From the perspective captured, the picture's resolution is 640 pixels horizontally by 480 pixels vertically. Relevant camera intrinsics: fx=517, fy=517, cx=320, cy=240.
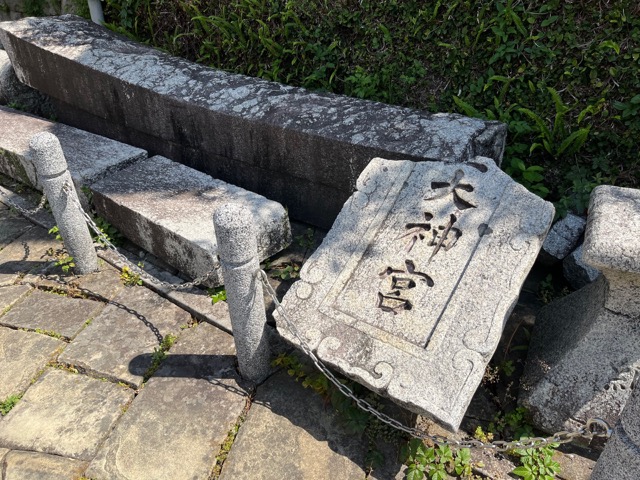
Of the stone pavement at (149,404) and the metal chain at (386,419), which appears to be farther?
the stone pavement at (149,404)

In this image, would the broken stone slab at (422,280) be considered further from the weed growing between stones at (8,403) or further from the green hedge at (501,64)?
the weed growing between stones at (8,403)

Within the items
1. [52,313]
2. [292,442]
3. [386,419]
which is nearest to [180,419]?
[292,442]

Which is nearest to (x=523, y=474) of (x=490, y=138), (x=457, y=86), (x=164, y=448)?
(x=164, y=448)

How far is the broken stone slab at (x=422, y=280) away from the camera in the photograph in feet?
8.22

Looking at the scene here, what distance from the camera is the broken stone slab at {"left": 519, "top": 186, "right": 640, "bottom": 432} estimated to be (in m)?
2.36

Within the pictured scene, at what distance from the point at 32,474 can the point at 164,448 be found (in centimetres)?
65

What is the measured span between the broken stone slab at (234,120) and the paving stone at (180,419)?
156 cm

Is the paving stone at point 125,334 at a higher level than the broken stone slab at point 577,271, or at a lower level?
lower

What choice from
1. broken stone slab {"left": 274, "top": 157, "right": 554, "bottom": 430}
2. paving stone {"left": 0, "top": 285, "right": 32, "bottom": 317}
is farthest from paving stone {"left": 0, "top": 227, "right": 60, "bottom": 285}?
broken stone slab {"left": 274, "top": 157, "right": 554, "bottom": 430}

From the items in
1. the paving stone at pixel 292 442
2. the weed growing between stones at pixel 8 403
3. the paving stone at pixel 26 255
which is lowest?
the paving stone at pixel 26 255

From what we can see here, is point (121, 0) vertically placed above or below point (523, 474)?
above

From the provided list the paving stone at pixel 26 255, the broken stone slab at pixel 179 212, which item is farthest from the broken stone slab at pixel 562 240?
the paving stone at pixel 26 255

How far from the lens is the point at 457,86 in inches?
181

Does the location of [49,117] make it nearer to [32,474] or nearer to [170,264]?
[170,264]
